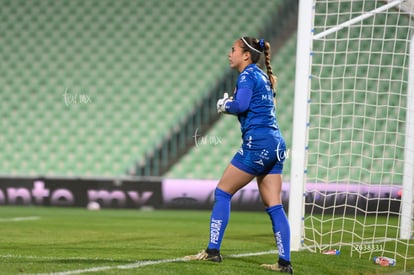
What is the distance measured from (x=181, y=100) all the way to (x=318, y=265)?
11.2m

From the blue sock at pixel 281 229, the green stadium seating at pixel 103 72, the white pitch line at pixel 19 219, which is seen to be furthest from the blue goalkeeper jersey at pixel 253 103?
the green stadium seating at pixel 103 72

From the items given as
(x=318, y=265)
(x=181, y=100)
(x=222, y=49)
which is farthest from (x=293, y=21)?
(x=318, y=265)

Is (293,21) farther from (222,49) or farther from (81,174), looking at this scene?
(81,174)

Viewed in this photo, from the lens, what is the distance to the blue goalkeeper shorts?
228 inches

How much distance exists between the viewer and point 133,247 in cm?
784

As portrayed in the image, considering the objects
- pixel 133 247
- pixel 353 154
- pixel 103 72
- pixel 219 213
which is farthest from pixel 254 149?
pixel 103 72

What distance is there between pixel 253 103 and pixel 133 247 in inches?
105

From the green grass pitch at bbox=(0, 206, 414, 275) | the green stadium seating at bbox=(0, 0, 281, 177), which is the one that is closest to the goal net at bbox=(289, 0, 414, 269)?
the green grass pitch at bbox=(0, 206, 414, 275)

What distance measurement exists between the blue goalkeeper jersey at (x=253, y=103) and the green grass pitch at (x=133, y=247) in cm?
108

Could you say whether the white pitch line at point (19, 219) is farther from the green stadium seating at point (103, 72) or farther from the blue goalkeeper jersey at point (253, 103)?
the blue goalkeeper jersey at point (253, 103)

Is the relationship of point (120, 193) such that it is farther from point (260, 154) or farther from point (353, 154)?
point (260, 154)

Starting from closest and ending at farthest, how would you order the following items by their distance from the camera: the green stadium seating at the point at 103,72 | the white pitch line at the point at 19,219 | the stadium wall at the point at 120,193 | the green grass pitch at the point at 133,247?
the green grass pitch at the point at 133,247
the white pitch line at the point at 19,219
the stadium wall at the point at 120,193
the green stadium seating at the point at 103,72

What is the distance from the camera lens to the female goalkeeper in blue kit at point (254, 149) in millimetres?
5773

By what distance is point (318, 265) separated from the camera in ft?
22.1
